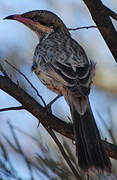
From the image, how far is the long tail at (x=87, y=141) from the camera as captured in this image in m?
3.66

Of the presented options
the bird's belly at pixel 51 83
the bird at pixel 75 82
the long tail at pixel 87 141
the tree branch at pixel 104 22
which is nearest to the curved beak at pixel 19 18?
the bird at pixel 75 82

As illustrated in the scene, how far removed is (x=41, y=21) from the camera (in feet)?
20.0

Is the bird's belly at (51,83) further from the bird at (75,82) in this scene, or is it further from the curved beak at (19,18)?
the curved beak at (19,18)

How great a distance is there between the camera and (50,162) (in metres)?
2.93

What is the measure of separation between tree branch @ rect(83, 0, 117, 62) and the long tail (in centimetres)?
69

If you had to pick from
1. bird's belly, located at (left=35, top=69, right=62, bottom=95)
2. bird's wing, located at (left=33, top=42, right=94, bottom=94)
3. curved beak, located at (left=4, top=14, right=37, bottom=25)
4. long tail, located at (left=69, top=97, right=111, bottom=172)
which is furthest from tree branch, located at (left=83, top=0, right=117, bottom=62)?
curved beak, located at (left=4, top=14, right=37, bottom=25)

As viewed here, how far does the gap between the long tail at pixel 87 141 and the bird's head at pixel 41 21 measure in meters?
1.88

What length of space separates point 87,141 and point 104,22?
3.37 feet

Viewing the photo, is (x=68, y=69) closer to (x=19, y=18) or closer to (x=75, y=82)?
(x=75, y=82)

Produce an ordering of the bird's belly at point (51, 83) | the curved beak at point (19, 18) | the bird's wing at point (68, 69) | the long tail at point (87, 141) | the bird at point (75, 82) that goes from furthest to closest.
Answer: the curved beak at point (19, 18) → the bird's belly at point (51, 83) → the bird's wing at point (68, 69) → the bird at point (75, 82) → the long tail at point (87, 141)

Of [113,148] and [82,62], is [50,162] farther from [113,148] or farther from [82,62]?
[82,62]

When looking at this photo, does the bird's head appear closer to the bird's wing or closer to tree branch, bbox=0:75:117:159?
the bird's wing

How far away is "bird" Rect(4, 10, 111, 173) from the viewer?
3.80m

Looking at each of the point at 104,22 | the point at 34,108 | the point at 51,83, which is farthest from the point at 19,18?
the point at 34,108
